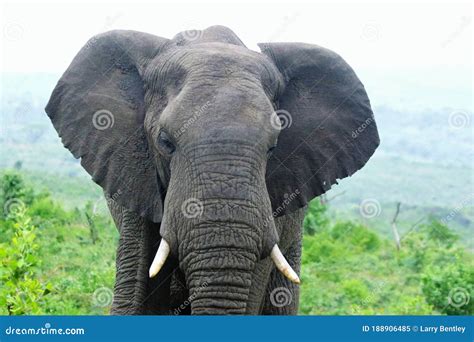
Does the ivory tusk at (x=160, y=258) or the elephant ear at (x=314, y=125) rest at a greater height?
the ivory tusk at (x=160, y=258)

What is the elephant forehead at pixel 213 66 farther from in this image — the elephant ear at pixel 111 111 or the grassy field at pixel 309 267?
the grassy field at pixel 309 267

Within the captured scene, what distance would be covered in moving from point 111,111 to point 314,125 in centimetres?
106

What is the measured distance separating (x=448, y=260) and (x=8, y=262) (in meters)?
9.80

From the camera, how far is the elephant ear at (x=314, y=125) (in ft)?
17.1

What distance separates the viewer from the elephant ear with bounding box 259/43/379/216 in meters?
5.21

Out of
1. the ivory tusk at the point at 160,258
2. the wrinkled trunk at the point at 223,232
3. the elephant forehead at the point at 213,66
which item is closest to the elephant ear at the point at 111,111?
the elephant forehead at the point at 213,66

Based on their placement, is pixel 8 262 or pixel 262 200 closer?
pixel 262 200

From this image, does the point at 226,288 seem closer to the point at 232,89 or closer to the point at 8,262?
the point at 232,89

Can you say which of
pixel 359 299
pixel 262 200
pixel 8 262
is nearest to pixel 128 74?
pixel 262 200

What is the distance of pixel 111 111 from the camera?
17.0ft

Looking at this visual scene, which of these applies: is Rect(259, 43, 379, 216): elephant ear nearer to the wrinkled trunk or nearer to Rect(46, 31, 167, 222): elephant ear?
Rect(46, 31, 167, 222): elephant ear

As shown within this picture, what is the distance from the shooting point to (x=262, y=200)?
14.4ft

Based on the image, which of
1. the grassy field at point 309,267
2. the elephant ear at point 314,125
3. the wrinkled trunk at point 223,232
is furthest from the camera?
the grassy field at point 309,267

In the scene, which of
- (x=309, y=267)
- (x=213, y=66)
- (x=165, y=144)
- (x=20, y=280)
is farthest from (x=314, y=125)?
(x=309, y=267)
